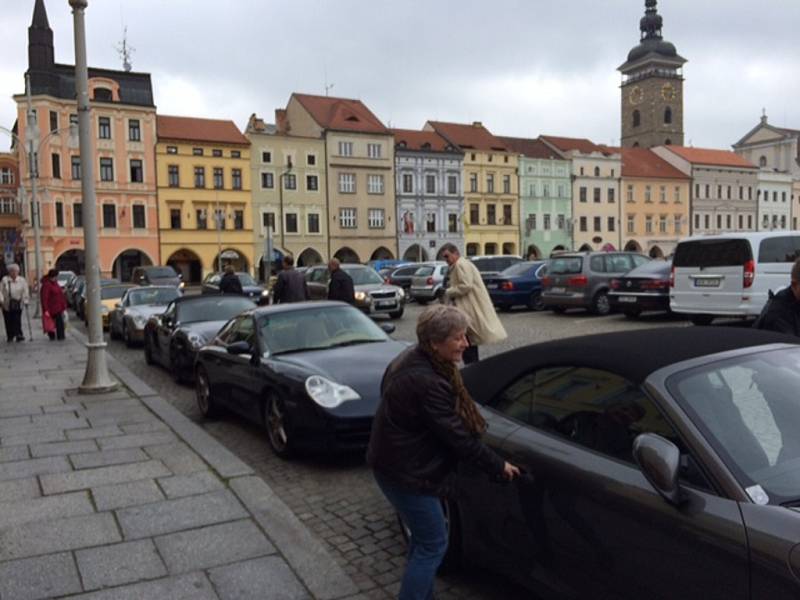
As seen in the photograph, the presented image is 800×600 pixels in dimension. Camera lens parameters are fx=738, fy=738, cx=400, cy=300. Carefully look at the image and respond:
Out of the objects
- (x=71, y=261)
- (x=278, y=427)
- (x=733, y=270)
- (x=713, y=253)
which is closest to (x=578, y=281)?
(x=713, y=253)

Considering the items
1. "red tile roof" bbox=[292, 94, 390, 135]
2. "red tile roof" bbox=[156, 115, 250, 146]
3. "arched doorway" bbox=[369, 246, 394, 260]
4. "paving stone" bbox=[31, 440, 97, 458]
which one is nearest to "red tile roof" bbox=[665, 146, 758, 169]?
"red tile roof" bbox=[292, 94, 390, 135]

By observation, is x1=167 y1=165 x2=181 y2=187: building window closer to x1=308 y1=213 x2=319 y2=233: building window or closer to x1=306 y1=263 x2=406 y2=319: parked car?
x1=308 y1=213 x2=319 y2=233: building window

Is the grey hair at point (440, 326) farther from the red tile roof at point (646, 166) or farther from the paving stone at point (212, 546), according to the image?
the red tile roof at point (646, 166)

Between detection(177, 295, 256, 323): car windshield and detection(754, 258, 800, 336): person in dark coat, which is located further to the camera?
detection(177, 295, 256, 323): car windshield

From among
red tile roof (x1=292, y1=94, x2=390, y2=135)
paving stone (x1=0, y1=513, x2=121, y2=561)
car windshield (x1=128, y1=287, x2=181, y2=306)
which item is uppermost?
red tile roof (x1=292, y1=94, x2=390, y2=135)

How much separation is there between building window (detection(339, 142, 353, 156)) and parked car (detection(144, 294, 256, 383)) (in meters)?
53.3

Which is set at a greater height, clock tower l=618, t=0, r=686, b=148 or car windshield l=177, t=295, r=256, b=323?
clock tower l=618, t=0, r=686, b=148

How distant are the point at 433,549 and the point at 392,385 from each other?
0.78 meters

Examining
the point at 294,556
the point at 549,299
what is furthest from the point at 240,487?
the point at 549,299

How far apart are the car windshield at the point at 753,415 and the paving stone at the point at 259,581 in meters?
2.30

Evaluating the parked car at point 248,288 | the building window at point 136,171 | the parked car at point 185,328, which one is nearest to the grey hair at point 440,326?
the parked car at point 185,328

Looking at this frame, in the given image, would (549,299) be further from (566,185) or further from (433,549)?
(566,185)

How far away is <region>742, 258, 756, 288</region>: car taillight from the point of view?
545 inches

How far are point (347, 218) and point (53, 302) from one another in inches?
1913
